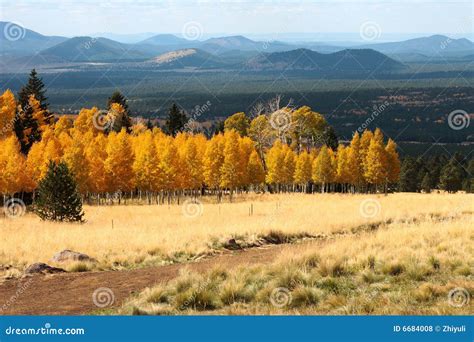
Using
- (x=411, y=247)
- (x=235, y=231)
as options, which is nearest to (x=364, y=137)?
(x=235, y=231)

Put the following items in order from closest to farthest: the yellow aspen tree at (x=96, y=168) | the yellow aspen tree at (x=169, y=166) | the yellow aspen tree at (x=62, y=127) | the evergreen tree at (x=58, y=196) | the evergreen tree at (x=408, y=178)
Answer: the evergreen tree at (x=58, y=196) → the yellow aspen tree at (x=96, y=168) → the yellow aspen tree at (x=169, y=166) → the yellow aspen tree at (x=62, y=127) → the evergreen tree at (x=408, y=178)

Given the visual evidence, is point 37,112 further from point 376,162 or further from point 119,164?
point 376,162

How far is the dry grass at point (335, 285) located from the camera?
12906 mm

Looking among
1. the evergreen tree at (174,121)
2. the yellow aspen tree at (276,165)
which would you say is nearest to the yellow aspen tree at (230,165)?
the yellow aspen tree at (276,165)

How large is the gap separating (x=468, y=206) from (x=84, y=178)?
3841cm

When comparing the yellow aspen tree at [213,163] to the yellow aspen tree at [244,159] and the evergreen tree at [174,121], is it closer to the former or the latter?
the yellow aspen tree at [244,159]

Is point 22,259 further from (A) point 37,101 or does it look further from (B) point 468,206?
(A) point 37,101

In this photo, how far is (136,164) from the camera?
6838 centimetres

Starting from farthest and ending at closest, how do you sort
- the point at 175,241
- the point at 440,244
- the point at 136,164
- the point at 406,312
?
the point at 136,164, the point at 175,241, the point at 440,244, the point at 406,312

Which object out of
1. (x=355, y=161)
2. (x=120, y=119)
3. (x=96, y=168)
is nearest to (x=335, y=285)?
(x=96, y=168)
